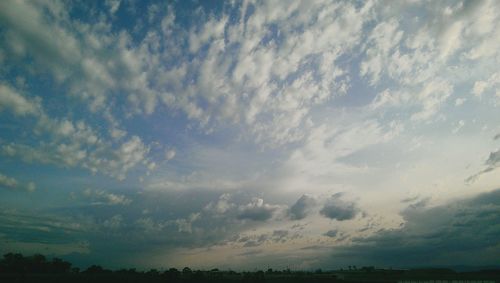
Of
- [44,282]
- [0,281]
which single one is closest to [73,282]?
[44,282]

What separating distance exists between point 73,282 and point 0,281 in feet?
124

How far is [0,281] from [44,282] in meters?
22.3

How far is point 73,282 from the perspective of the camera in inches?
7859

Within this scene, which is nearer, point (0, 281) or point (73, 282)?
point (0, 281)

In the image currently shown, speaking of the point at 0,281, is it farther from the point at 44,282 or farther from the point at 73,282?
the point at 73,282

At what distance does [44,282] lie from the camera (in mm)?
191875

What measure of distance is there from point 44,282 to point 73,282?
51.5 ft

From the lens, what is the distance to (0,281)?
604 feet
